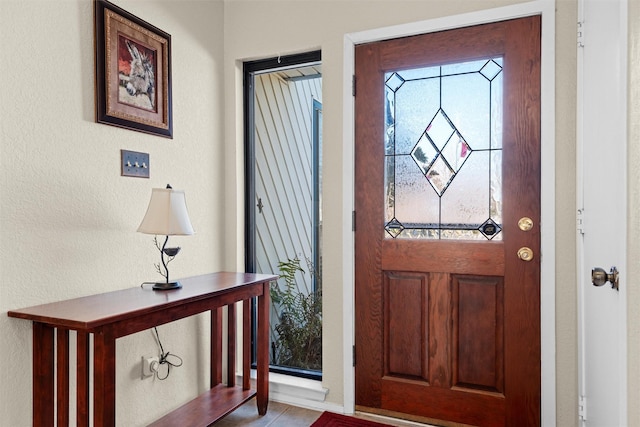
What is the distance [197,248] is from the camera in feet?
8.19

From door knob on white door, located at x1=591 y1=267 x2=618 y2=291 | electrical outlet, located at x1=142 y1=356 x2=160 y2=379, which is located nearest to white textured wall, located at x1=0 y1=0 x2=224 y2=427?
electrical outlet, located at x1=142 y1=356 x2=160 y2=379

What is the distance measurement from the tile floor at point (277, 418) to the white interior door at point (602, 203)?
0.99 meters

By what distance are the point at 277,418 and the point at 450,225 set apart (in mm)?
1380

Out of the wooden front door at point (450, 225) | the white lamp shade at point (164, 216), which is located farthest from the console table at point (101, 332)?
the wooden front door at point (450, 225)

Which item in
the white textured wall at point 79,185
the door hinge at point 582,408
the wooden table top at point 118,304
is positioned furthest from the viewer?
the door hinge at point 582,408

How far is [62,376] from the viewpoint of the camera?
5.27 feet

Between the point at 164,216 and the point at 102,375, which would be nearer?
the point at 102,375

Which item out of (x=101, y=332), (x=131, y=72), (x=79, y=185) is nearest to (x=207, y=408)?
(x=101, y=332)

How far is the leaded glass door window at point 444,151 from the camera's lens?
2.18m

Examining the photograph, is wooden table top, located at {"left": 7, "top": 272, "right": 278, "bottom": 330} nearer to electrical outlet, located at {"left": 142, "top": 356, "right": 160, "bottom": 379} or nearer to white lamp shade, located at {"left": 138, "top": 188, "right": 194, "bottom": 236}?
white lamp shade, located at {"left": 138, "top": 188, "right": 194, "bottom": 236}

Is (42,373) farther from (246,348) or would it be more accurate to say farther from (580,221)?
(580,221)

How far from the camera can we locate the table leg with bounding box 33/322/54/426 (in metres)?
1.61

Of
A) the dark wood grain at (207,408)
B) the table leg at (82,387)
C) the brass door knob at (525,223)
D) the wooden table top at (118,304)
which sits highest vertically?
the brass door knob at (525,223)

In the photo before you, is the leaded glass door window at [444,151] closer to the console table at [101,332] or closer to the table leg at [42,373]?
the console table at [101,332]
